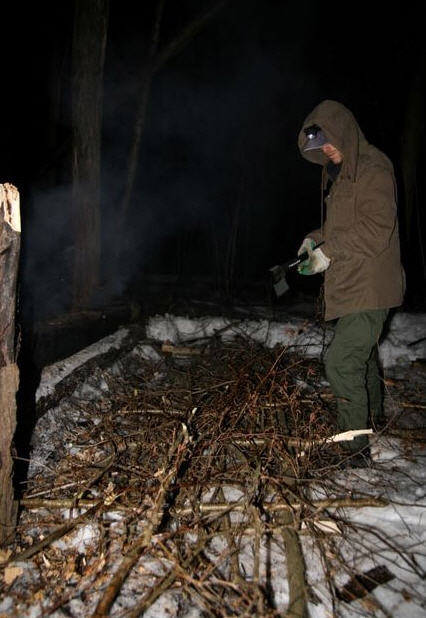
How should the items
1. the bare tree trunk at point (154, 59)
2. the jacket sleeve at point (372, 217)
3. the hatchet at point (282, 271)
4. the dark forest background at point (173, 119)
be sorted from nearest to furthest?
1. the jacket sleeve at point (372, 217)
2. the hatchet at point (282, 271)
3. the dark forest background at point (173, 119)
4. the bare tree trunk at point (154, 59)

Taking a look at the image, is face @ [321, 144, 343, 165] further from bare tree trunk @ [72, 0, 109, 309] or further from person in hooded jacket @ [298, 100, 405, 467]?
bare tree trunk @ [72, 0, 109, 309]

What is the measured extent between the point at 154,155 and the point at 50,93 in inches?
266

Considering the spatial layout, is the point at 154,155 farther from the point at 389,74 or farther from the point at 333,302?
the point at 333,302

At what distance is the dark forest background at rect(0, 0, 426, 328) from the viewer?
5262 mm

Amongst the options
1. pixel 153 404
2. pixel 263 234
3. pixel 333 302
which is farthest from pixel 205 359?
pixel 263 234

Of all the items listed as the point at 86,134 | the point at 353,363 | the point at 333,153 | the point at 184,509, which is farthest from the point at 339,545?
the point at 86,134

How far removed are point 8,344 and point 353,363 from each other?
2.28 m

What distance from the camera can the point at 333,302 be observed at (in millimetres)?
2939

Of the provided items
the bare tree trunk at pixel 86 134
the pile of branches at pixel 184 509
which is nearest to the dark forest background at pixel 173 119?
the bare tree trunk at pixel 86 134

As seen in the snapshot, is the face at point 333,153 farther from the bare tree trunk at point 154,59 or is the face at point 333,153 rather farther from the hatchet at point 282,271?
the bare tree trunk at point 154,59

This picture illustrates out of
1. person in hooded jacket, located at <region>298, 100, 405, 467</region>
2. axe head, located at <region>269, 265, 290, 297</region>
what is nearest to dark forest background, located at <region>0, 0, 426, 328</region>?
axe head, located at <region>269, 265, 290, 297</region>

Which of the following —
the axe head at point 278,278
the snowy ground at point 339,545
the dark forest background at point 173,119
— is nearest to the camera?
the snowy ground at point 339,545

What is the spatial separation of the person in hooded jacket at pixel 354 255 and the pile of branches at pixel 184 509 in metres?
0.49

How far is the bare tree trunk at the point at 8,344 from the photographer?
6.04 feet
